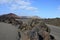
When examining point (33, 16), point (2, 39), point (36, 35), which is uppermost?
point (33, 16)

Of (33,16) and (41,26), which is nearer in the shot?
(41,26)

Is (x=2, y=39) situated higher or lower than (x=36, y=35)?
lower

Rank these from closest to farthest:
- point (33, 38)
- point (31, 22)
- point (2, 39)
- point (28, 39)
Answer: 1. point (33, 38)
2. point (28, 39)
3. point (31, 22)
4. point (2, 39)

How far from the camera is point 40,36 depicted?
15578mm

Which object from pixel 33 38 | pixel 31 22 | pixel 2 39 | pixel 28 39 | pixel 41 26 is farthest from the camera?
pixel 2 39

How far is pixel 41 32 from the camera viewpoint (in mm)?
15758

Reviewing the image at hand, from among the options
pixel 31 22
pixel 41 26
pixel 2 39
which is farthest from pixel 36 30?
pixel 2 39

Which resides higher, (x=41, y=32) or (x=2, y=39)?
(x=41, y=32)

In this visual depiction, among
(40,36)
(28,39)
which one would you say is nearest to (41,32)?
(40,36)

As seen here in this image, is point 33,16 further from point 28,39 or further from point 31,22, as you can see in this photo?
point 28,39

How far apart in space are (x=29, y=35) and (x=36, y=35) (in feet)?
3.06

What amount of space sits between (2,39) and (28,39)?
28.4 ft

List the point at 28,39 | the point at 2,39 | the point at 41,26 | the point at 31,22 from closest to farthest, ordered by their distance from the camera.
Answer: the point at 28,39 < the point at 41,26 < the point at 31,22 < the point at 2,39

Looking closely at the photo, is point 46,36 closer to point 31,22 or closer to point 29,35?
point 29,35
